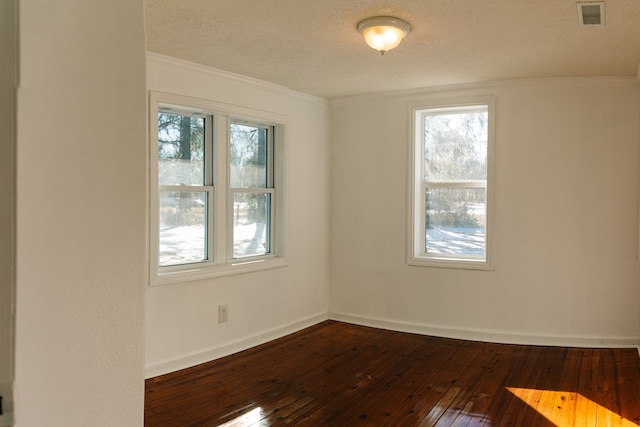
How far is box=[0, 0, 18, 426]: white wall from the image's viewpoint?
32 cm

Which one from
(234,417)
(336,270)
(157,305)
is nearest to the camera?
(234,417)

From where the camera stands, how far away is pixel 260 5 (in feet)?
8.69

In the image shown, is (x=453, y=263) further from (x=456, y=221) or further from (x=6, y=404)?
(x=6, y=404)

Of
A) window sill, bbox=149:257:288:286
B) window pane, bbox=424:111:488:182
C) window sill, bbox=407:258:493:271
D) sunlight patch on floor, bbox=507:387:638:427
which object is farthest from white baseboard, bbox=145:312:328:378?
sunlight patch on floor, bbox=507:387:638:427

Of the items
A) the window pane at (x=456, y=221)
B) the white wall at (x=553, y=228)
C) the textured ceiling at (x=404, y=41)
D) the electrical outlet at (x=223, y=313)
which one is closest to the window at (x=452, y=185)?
the window pane at (x=456, y=221)

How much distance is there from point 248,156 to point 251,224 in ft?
2.03

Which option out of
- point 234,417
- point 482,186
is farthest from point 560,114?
point 234,417

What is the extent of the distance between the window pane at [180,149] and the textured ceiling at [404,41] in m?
0.48

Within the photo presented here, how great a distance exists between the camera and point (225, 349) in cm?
401

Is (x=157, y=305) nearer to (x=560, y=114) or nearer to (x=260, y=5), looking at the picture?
(x=260, y=5)

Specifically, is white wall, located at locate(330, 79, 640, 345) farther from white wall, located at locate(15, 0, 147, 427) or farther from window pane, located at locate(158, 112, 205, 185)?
white wall, located at locate(15, 0, 147, 427)

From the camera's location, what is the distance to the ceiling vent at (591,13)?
257 centimetres

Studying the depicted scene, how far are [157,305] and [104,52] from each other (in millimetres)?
3395

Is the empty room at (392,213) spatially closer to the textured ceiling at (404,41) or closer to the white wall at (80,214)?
the textured ceiling at (404,41)
